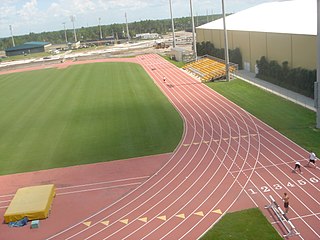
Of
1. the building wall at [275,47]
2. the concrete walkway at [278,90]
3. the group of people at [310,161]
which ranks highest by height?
the building wall at [275,47]

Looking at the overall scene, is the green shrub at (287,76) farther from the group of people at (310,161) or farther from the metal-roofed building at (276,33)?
the group of people at (310,161)

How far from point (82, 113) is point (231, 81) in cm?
1957

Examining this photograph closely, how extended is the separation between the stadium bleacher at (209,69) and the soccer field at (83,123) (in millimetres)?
7215

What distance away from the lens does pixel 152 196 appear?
19.9 metres

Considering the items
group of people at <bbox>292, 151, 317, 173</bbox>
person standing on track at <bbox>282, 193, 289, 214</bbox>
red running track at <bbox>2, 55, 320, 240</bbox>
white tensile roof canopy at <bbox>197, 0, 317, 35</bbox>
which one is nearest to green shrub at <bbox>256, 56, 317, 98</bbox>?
white tensile roof canopy at <bbox>197, 0, 317, 35</bbox>

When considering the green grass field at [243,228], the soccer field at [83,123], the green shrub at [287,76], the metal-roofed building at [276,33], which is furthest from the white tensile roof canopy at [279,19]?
the green grass field at [243,228]

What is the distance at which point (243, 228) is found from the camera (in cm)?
1630

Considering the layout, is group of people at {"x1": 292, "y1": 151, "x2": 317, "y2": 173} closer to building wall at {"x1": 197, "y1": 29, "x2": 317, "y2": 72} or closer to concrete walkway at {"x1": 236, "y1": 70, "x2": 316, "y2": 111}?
concrete walkway at {"x1": 236, "y1": 70, "x2": 316, "y2": 111}

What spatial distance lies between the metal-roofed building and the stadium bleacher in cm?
309

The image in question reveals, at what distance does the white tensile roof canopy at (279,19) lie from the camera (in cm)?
4131

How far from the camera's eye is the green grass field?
15.7 meters

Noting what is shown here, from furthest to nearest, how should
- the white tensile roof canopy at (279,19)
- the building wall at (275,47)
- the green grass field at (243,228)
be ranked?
the white tensile roof canopy at (279,19)
the building wall at (275,47)
the green grass field at (243,228)

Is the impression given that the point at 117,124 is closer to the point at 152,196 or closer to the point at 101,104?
the point at 101,104

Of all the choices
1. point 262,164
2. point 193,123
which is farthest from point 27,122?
point 262,164
